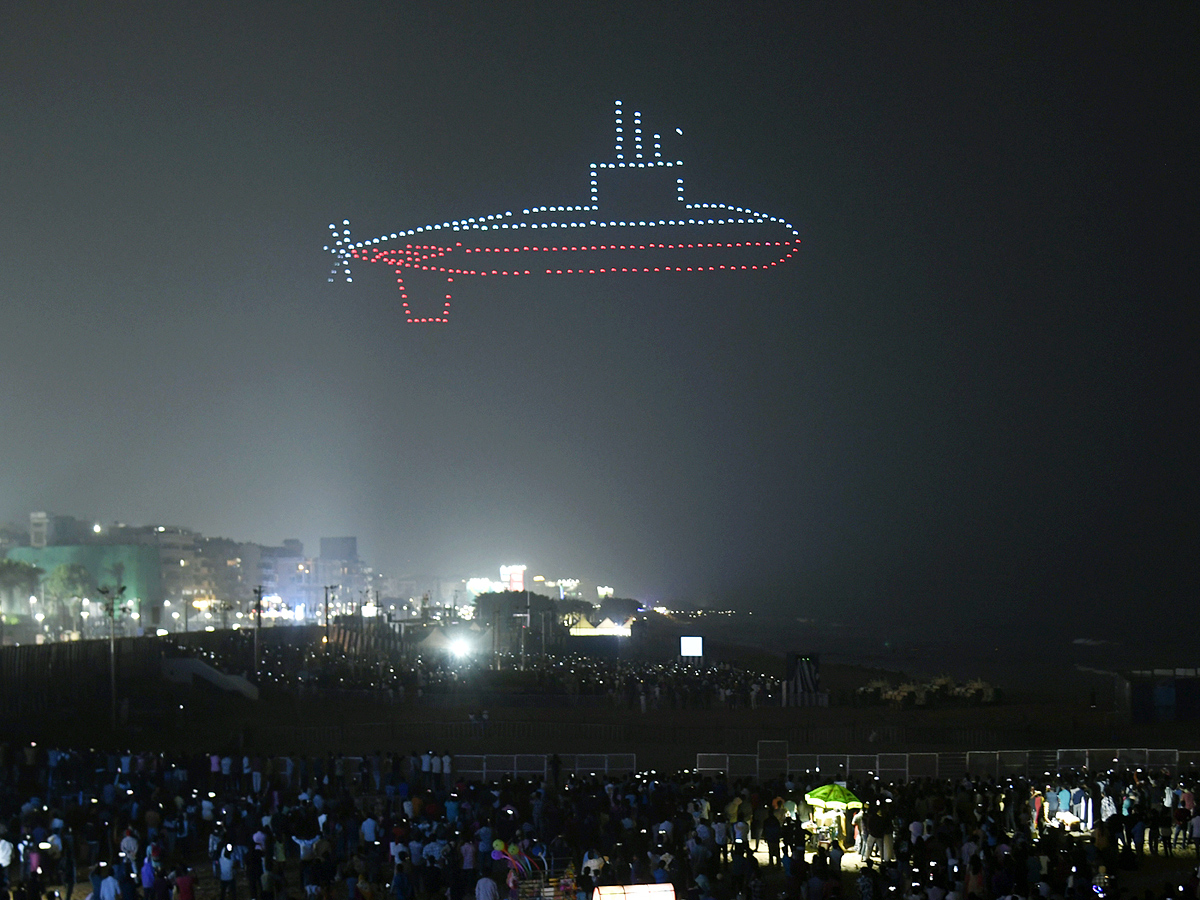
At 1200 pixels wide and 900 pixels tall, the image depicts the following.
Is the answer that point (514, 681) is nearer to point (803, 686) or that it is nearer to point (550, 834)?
point (803, 686)

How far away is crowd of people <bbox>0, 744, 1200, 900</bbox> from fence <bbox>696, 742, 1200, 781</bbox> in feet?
4.74

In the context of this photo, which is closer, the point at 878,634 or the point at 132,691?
the point at 132,691

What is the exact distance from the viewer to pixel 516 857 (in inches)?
562

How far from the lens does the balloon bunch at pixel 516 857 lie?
14070 mm

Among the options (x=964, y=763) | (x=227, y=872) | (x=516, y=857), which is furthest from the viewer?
(x=964, y=763)

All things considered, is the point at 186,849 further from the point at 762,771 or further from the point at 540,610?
the point at 540,610

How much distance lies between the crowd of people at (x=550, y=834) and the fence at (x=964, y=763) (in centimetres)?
144

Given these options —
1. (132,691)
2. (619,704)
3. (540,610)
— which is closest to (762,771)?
(619,704)

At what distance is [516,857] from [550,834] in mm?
2480

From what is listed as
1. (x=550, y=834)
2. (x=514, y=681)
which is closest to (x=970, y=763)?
(x=550, y=834)

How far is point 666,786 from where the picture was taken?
18.6 metres

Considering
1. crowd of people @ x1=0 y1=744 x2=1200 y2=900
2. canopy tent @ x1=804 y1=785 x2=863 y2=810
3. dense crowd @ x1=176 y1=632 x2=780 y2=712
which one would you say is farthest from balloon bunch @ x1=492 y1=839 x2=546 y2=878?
dense crowd @ x1=176 y1=632 x2=780 y2=712

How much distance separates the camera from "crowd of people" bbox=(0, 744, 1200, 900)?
1355 centimetres

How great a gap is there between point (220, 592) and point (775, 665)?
13341cm
